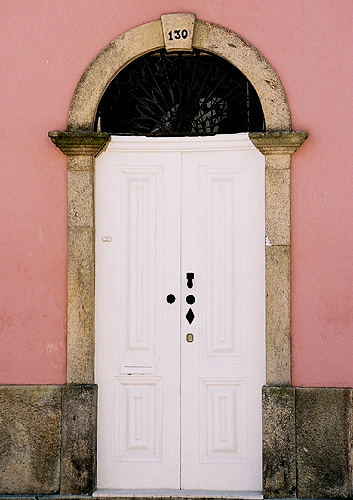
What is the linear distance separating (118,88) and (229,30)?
3.19 feet

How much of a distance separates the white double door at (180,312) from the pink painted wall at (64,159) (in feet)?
1.13

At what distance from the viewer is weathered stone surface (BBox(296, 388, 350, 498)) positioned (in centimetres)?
558

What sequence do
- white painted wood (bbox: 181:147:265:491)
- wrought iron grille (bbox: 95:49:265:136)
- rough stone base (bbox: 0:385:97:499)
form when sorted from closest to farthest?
rough stone base (bbox: 0:385:97:499), white painted wood (bbox: 181:147:265:491), wrought iron grille (bbox: 95:49:265:136)

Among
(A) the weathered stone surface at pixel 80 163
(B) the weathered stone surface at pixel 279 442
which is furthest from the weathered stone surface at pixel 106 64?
(B) the weathered stone surface at pixel 279 442

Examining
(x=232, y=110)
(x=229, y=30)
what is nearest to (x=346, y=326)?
(x=232, y=110)

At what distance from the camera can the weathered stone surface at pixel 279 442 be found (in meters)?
5.60

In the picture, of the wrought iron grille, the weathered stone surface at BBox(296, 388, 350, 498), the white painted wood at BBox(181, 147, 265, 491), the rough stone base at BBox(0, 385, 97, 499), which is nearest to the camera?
the weathered stone surface at BBox(296, 388, 350, 498)

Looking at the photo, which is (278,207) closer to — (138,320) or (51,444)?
(138,320)

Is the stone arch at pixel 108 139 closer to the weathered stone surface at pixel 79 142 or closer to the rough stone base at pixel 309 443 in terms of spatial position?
the weathered stone surface at pixel 79 142

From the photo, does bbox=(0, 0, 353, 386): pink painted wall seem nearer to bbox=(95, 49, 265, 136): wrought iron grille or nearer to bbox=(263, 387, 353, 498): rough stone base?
bbox=(263, 387, 353, 498): rough stone base

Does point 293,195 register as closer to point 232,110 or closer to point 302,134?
point 302,134

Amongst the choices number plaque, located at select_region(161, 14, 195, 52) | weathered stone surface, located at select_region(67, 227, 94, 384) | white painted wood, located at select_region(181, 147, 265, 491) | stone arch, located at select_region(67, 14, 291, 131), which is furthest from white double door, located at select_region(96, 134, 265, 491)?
number plaque, located at select_region(161, 14, 195, 52)

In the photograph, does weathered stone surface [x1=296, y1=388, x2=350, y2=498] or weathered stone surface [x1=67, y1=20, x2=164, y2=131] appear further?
weathered stone surface [x1=67, y1=20, x2=164, y2=131]

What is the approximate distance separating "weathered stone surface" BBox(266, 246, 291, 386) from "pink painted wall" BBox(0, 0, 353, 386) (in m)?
0.07
